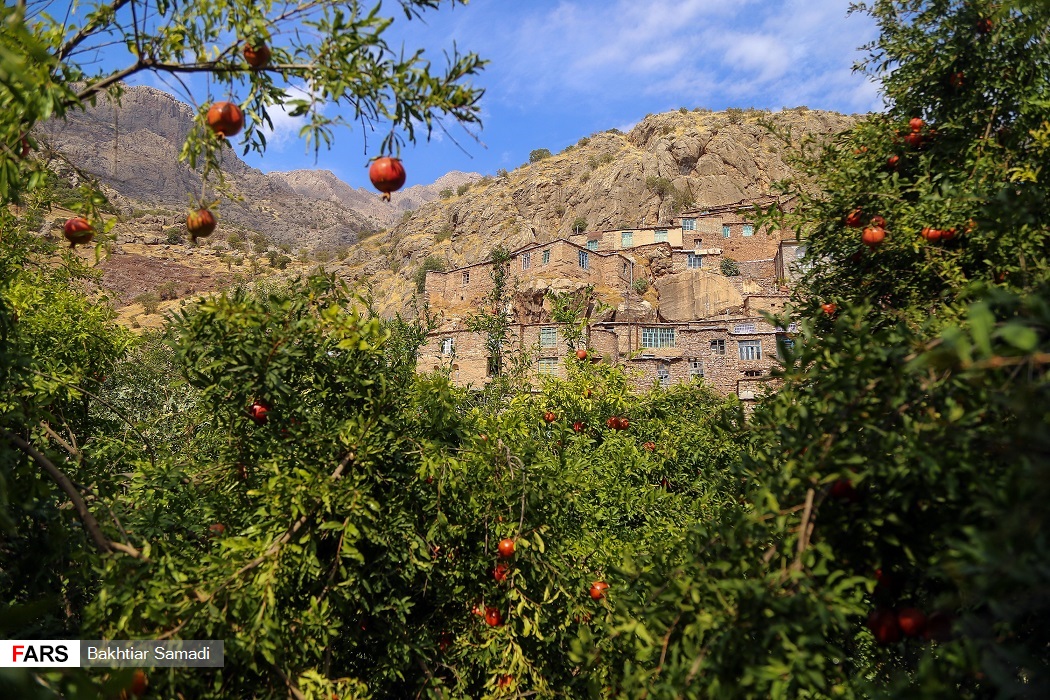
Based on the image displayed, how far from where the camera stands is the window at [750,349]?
1277 inches

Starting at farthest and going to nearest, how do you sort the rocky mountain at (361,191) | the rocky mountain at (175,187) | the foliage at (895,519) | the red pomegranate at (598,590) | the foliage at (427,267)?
the rocky mountain at (361,191)
the rocky mountain at (175,187)
the foliage at (427,267)
the red pomegranate at (598,590)
the foliage at (895,519)

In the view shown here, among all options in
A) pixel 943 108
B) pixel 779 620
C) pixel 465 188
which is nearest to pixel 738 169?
pixel 465 188

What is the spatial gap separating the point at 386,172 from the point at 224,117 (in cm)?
88

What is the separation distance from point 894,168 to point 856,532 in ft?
12.1

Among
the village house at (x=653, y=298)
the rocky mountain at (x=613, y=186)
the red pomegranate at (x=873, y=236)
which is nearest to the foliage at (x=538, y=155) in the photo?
the rocky mountain at (x=613, y=186)

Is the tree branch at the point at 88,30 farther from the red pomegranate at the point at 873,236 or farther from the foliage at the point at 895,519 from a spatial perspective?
the red pomegranate at the point at 873,236

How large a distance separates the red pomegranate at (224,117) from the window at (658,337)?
111 ft

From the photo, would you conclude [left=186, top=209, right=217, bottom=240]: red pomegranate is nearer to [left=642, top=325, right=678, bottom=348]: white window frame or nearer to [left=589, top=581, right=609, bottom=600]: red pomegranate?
[left=589, top=581, right=609, bottom=600]: red pomegranate

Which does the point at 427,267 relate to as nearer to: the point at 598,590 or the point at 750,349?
the point at 750,349

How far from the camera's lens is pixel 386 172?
3201 millimetres

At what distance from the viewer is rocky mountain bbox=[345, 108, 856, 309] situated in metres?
63.2

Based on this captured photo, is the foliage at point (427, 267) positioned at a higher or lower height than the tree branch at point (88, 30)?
higher

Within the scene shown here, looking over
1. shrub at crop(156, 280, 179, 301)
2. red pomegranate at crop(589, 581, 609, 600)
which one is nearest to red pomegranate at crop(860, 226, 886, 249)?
red pomegranate at crop(589, 581, 609, 600)

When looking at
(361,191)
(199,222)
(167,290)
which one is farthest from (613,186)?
(361,191)
